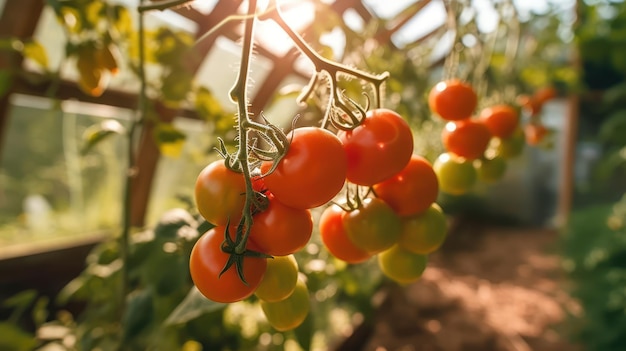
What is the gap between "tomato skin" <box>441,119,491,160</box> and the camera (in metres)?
0.58

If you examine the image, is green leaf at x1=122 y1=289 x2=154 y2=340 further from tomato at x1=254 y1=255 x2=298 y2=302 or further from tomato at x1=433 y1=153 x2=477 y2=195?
tomato at x1=433 y1=153 x2=477 y2=195

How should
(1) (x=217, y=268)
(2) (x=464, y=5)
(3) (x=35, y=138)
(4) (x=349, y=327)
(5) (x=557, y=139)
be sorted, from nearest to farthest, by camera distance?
(1) (x=217, y=268)
(2) (x=464, y=5)
(4) (x=349, y=327)
(3) (x=35, y=138)
(5) (x=557, y=139)

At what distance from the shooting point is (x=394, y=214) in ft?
1.35

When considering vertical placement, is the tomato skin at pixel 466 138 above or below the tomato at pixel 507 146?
above

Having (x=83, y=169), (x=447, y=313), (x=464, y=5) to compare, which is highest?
(x=464, y=5)

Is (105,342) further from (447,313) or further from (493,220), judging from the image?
(493,220)

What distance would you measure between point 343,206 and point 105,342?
0.54 metres

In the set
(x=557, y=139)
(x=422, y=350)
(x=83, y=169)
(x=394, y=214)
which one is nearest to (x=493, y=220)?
(x=557, y=139)

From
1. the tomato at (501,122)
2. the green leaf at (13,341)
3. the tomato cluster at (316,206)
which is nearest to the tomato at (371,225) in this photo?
the tomato cluster at (316,206)

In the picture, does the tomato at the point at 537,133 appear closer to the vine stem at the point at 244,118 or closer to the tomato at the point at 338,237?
the tomato at the point at 338,237

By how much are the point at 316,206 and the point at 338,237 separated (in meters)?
0.12

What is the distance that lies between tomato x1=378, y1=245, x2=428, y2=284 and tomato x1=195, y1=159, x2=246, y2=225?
21cm

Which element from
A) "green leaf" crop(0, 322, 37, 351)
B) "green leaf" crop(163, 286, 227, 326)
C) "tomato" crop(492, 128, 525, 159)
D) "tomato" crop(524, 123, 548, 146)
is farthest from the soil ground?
"green leaf" crop(163, 286, 227, 326)

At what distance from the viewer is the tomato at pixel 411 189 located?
407mm
